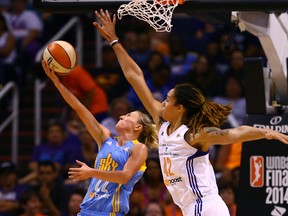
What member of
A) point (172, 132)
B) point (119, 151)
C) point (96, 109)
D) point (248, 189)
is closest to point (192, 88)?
point (172, 132)

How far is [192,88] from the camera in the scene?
721 cm

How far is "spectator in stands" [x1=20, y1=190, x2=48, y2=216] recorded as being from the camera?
10617 mm

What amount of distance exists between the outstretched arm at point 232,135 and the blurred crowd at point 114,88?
3.08 m

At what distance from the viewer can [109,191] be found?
762 cm

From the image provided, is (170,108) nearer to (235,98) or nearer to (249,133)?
(249,133)

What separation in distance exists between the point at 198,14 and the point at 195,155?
1126 millimetres

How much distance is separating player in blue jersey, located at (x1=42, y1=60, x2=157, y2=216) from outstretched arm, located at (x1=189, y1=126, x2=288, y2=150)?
71 centimetres

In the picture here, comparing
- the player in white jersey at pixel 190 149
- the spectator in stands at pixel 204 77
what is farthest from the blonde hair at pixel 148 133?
the spectator in stands at pixel 204 77

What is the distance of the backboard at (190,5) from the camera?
6922 millimetres

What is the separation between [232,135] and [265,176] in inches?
60.0

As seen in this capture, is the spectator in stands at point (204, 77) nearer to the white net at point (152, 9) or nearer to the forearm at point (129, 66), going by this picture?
the forearm at point (129, 66)

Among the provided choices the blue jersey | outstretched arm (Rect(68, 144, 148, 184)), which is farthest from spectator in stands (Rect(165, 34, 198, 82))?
outstretched arm (Rect(68, 144, 148, 184))

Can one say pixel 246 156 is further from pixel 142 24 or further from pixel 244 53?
pixel 142 24

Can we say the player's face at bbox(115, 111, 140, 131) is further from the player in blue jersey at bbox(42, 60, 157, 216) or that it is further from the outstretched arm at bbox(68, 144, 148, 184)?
the outstretched arm at bbox(68, 144, 148, 184)
